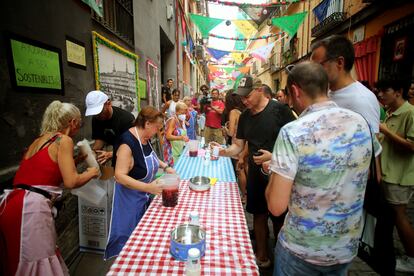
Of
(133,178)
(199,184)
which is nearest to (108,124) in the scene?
(133,178)

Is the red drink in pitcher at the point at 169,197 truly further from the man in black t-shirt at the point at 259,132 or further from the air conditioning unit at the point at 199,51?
the air conditioning unit at the point at 199,51

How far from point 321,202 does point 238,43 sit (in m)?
17.4

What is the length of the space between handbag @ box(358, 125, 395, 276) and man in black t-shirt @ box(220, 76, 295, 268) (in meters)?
1.15

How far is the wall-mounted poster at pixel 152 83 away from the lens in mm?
6734

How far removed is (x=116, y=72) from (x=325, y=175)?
13.9ft

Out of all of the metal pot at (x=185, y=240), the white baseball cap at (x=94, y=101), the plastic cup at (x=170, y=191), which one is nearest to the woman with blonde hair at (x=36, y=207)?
the plastic cup at (x=170, y=191)

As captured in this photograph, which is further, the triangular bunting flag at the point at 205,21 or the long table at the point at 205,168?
the triangular bunting flag at the point at 205,21

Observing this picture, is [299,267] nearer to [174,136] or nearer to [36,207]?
[36,207]

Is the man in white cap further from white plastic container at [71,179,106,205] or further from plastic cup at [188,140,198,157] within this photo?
plastic cup at [188,140,198,157]

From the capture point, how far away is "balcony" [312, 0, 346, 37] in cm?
759

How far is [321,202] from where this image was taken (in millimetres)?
1292

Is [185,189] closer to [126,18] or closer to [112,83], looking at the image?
[112,83]

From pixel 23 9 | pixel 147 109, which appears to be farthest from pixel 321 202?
pixel 23 9

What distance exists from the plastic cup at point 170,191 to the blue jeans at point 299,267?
942 millimetres
